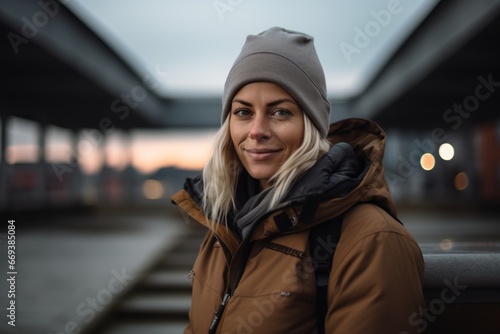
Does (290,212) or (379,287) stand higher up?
(290,212)

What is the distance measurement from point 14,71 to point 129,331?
1094 cm

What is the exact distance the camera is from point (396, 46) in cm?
1516

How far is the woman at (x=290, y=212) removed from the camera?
4.53 feet

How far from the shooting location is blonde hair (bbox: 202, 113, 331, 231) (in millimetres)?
1687

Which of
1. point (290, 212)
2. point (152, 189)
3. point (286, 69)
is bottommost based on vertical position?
point (152, 189)

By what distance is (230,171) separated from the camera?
210cm

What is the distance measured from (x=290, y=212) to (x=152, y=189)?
31490mm
